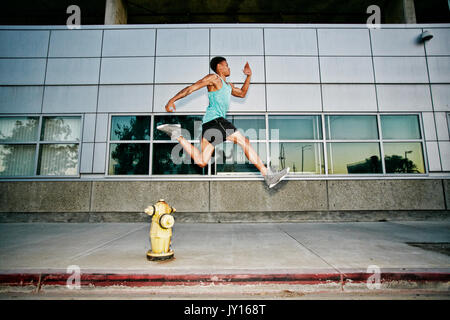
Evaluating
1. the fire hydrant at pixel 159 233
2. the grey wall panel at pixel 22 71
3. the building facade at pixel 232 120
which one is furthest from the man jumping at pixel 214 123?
the grey wall panel at pixel 22 71

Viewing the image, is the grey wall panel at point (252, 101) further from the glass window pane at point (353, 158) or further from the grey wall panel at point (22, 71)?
the grey wall panel at point (22, 71)

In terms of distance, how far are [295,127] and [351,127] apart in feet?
5.32

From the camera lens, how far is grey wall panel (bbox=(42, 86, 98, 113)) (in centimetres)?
600

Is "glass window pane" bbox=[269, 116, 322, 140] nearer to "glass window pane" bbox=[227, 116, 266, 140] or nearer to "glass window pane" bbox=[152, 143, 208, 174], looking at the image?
"glass window pane" bbox=[227, 116, 266, 140]

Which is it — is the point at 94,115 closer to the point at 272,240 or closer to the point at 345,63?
the point at 272,240

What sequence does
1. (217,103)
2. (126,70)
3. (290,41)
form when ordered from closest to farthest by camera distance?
(217,103)
(126,70)
(290,41)

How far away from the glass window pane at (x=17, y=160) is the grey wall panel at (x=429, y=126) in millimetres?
11167

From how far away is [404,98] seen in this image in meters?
6.03

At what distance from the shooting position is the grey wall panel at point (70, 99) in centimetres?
600

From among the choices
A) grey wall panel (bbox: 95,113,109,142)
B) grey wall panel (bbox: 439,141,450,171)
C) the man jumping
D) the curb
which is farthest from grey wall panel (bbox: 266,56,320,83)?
the curb

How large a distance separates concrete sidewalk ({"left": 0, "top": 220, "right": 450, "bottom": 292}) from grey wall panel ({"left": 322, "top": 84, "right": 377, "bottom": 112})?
343cm

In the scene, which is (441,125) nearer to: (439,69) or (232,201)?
(439,69)

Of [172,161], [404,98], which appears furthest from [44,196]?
[404,98]

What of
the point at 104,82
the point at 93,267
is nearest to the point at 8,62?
the point at 104,82
